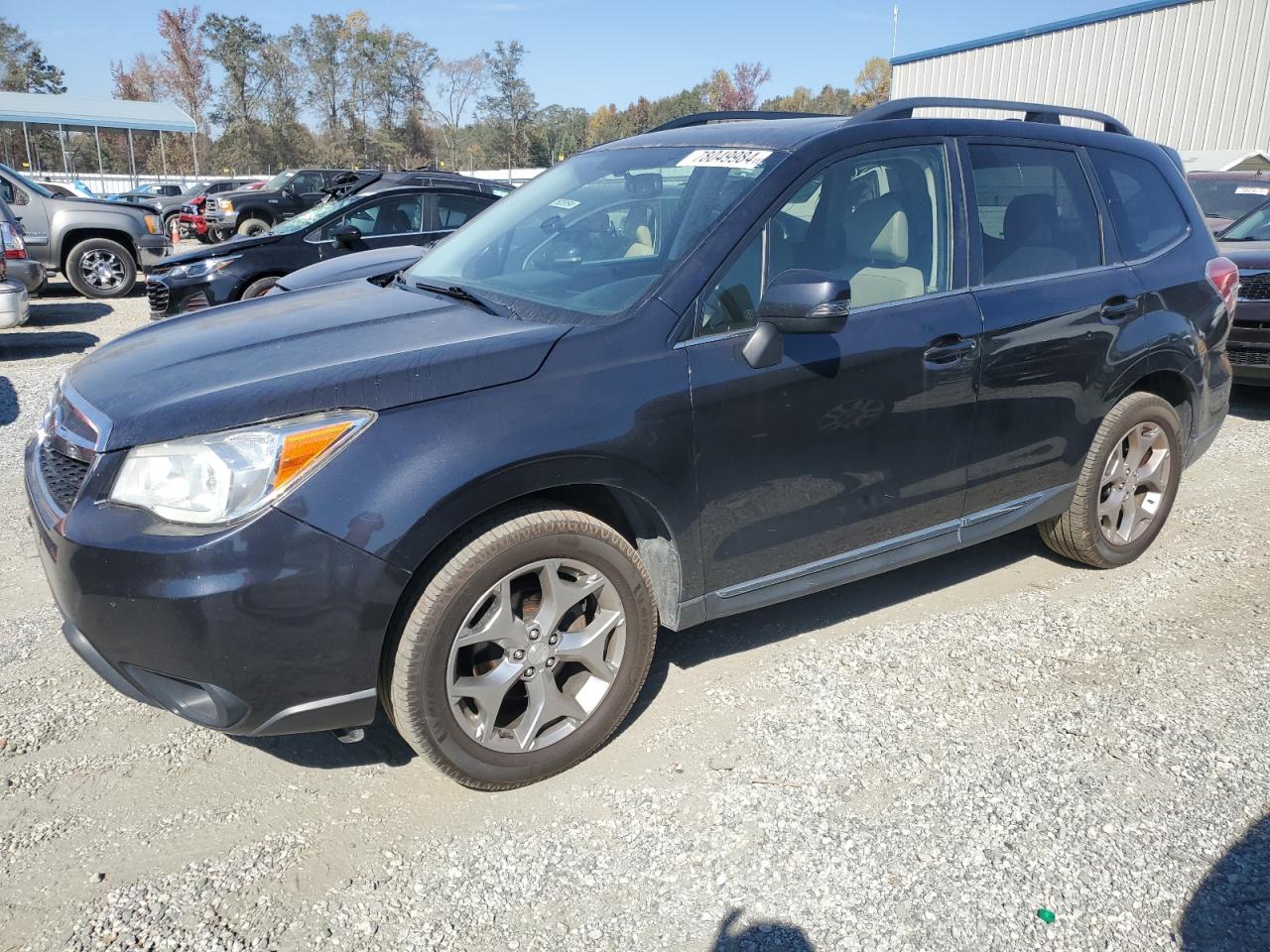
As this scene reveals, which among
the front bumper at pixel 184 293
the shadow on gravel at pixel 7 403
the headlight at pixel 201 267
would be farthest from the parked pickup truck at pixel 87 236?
the shadow on gravel at pixel 7 403

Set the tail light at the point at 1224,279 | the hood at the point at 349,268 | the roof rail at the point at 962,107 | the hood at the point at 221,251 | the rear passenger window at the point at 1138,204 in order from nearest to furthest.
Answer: the roof rail at the point at 962,107 < the rear passenger window at the point at 1138,204 < the tail light at the point at 1224,279 < the hood at the point at 349,268 < the hood at the point at 221,251

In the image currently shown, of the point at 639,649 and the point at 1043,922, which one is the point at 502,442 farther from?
the point at 1043,922

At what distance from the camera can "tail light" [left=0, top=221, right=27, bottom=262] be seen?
1018 centimetres

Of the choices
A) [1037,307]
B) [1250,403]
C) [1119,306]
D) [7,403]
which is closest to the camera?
[1037,307]

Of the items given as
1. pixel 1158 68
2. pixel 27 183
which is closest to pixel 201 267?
pixel 27 183

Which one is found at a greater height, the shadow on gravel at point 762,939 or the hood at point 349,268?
the hood at point 349,268

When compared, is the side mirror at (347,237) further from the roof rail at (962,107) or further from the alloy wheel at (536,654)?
the alloy wheel at (536,654)

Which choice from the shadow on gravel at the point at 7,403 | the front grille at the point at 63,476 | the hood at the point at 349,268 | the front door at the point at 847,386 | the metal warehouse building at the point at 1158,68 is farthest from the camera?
the metal warehouse building at the point at 1158,68

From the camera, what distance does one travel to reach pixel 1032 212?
3.86m

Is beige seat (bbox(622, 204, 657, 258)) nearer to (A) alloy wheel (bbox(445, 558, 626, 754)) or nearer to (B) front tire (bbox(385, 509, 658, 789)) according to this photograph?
(B) front tire (bbox(385, 509, 658, 789))

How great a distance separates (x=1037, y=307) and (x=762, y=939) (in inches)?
100.0

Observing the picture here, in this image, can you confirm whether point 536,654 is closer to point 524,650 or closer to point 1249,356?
point 524,650

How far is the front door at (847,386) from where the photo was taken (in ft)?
9.91

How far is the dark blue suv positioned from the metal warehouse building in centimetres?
2184
